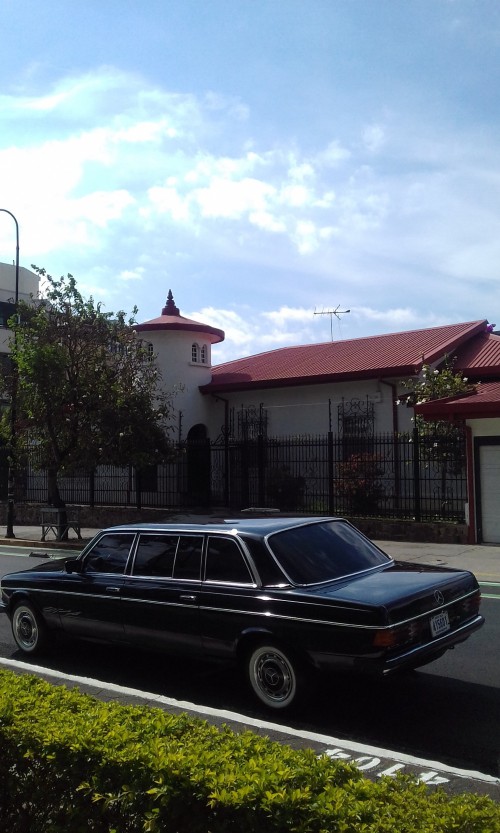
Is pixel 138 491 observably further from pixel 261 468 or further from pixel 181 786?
pixel 181 786

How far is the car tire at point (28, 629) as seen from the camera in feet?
26.8

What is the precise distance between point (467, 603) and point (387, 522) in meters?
12.6

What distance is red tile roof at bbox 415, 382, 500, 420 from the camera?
56.0ft

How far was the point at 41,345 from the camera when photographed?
21.0 meters

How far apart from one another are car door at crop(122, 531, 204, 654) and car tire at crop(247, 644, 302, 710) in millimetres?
591

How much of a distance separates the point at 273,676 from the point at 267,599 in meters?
0.58

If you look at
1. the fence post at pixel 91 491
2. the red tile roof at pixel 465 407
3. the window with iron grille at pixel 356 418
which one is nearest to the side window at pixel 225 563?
the red tile roof at pixel 465 407

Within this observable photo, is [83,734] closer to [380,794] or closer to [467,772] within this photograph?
[380,794]

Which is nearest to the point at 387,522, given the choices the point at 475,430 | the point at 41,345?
the point at 475,430

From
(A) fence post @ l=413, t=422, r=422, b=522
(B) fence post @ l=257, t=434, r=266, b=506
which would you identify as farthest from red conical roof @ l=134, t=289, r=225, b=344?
(A) fence post @ l=413, t=422, r=422, b=522

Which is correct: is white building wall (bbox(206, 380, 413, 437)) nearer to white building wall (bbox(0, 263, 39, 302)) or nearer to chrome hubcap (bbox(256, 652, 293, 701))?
chrome hubcap (bbox(256, 652, 293, 701))

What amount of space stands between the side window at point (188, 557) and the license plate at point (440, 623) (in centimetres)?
193

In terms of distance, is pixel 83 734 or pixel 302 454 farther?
pixel 302 454

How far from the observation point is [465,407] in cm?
1731
